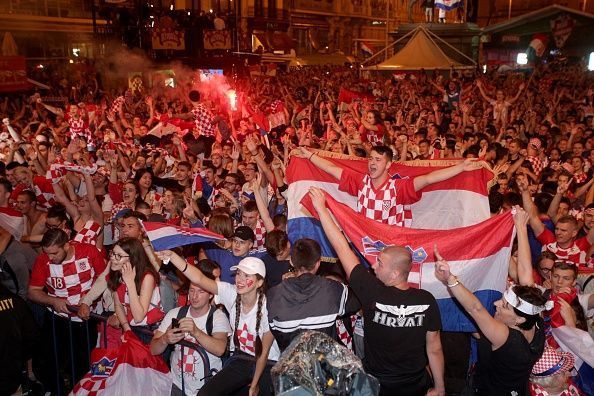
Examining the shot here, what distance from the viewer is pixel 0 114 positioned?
49.5ft

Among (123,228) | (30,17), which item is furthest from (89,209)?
(30,17)

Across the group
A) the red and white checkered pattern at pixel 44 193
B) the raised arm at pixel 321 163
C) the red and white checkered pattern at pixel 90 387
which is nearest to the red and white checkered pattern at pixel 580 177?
the raised arm at pixel 321 163

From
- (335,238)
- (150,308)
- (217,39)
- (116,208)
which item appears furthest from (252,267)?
(217,39)

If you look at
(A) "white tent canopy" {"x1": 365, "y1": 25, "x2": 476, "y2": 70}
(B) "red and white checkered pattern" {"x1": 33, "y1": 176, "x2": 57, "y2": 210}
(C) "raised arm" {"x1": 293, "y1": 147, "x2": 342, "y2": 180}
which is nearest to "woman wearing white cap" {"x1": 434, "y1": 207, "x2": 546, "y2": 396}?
(C) "raised arm" {"x1": 293, "y1": 147, "x2": 342, "y2": 180}

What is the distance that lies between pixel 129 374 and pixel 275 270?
1.57 meters

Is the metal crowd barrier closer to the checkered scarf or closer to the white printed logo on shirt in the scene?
the white printed logo on shirt

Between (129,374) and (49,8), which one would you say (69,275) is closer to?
(129,374)

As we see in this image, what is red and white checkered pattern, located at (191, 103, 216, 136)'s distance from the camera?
1378 cm

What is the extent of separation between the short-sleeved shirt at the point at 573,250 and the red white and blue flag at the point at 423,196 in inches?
33.2

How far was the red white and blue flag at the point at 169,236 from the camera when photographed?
15.7ft

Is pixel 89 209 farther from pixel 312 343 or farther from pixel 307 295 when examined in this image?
pixel 312 343

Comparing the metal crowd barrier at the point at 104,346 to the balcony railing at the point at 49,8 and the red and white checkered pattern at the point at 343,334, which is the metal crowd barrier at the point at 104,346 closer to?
the red and white checkered pattern at the point at 343,334

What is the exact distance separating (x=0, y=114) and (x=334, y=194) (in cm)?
1181

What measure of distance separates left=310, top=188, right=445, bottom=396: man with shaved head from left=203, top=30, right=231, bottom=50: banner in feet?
81.4
